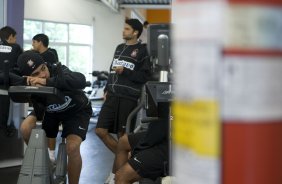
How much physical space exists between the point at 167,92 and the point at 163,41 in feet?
0.95

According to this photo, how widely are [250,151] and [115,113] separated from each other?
3.87 meters

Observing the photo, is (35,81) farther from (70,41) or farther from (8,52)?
(70,41)

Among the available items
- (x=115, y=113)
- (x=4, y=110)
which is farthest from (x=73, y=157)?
(x=4, y=110)

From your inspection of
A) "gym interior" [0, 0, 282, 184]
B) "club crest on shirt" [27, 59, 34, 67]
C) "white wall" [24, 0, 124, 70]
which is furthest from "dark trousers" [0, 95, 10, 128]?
"white wall" [24, 0, 124, 70]

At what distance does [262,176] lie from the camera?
0.78 meters

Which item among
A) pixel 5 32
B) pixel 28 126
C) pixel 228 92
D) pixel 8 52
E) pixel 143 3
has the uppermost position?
pixel 143 3

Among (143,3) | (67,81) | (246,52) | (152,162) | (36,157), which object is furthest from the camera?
(143,3)

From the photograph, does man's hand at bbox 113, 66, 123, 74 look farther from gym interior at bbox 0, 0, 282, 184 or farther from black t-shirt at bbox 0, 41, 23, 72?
gym interior at bbox 0, 0, 282, 184

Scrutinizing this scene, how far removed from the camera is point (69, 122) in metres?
3.73

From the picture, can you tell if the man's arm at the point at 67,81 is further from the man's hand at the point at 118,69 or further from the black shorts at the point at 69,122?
the man's hand at the point at 118,69

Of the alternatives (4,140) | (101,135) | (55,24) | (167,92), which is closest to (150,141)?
(167,92)

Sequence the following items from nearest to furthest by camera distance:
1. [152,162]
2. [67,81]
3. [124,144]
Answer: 1. [152,162]
2. [67,81]
3. [124,144]

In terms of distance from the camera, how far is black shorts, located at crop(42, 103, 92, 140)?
371 centimetres

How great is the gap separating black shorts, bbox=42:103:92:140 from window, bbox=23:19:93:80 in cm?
783
